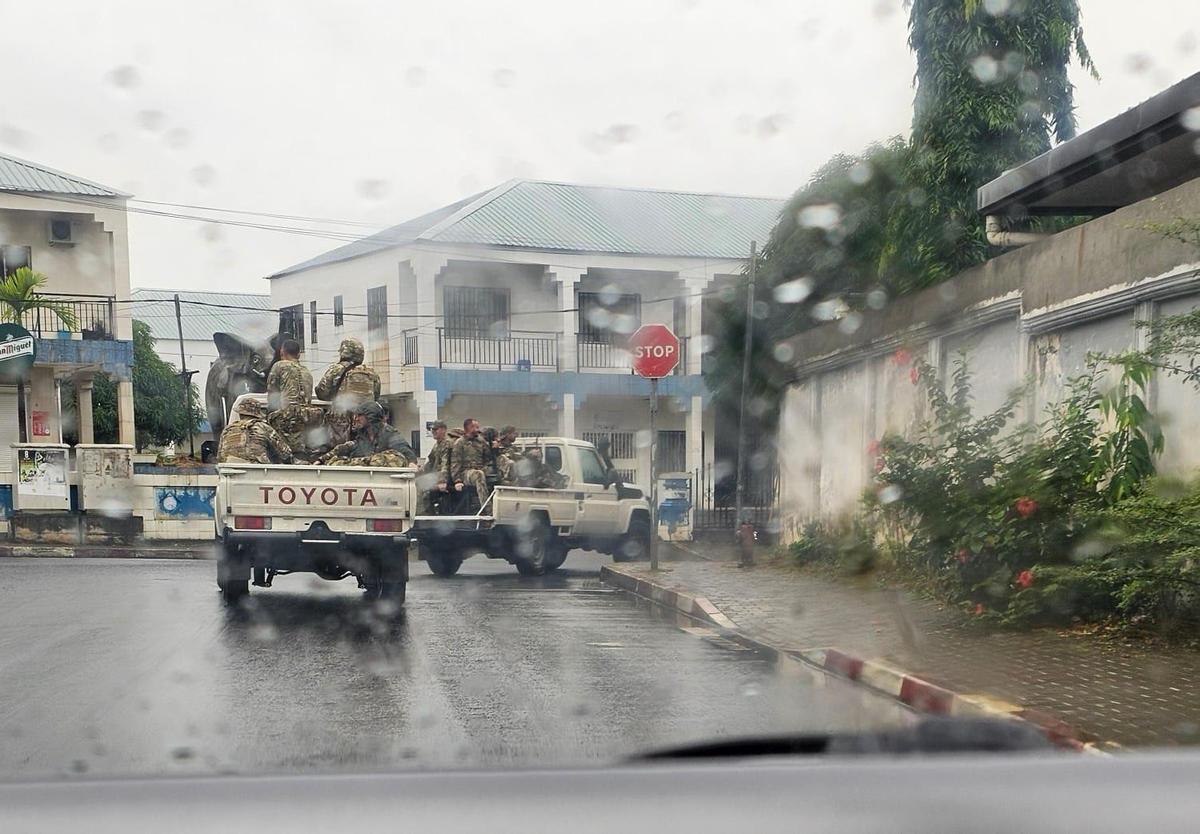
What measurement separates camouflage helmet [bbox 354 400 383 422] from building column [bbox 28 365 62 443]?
14.9 m

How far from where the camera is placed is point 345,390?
11242 millimetres

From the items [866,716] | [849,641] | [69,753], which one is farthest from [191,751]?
[849,641]

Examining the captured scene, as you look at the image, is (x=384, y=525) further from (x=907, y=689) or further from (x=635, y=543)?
(x=635, y=543)

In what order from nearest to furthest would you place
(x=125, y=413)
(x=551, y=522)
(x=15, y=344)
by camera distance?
(x=551, y=522) → (x=15, y=344) → (x=125, y=413)

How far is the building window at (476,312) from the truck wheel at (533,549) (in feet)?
35.0

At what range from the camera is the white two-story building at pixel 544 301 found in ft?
73.0

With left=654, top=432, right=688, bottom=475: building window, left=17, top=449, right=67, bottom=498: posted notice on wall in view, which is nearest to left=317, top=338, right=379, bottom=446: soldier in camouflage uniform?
left=17, top=449, right=67, bottom=498: posted notice on wall

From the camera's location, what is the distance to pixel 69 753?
4.85 metres

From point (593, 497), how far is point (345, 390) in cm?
519

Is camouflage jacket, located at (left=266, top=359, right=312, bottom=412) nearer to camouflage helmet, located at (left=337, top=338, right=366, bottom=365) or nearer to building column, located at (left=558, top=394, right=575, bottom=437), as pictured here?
camouflage helmet, located at (left=337, top=338, right=366, bottom=365)

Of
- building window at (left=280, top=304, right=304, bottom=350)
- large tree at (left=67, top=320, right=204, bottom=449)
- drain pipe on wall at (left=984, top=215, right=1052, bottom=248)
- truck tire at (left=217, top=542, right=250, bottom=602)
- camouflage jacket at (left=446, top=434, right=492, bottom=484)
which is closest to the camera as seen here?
truck tire at (left=217, top=542, right=250, bottom=602)

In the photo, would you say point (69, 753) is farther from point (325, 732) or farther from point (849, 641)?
point (849, 641)

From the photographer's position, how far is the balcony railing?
901 inches

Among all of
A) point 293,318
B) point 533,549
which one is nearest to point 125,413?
point 293,318
